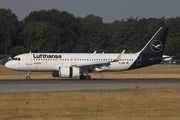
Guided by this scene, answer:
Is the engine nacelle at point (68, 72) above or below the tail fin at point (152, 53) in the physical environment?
below

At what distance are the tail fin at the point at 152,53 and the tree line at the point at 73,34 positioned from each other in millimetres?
56482

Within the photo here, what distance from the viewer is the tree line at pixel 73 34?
368 ft

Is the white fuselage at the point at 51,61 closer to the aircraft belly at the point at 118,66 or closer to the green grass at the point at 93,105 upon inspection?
the aircraft belly at the point at 118,66

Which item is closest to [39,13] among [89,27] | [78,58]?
[89,27]

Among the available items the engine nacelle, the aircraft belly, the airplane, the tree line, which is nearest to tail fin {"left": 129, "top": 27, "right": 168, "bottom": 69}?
the airplane

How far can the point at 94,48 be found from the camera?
13200cm

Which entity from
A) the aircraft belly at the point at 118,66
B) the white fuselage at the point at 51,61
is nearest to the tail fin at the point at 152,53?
the aircraft belly at the point at 118,66

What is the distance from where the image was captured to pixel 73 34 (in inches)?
5044

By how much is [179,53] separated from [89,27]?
39.1 metres

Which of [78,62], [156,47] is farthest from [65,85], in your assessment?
[156,47]

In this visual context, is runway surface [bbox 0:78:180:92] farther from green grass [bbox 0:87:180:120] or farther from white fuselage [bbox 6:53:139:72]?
white fuselage [bbox 6:53:139:72]

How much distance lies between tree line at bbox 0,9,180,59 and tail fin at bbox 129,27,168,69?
185 ft

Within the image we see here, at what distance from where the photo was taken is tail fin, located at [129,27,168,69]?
4678cm

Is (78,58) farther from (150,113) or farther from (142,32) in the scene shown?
(142,32)
